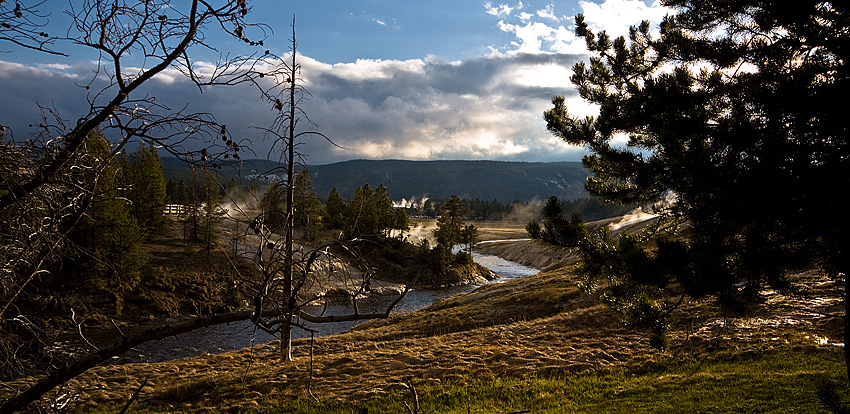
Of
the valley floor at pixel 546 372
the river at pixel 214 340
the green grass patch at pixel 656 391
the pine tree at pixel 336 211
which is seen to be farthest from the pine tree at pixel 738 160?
the pine tree at pixel 336 211

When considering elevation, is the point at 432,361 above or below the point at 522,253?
above

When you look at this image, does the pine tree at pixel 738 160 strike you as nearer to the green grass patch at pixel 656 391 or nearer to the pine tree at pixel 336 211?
the green grass patch at pixel 656 391

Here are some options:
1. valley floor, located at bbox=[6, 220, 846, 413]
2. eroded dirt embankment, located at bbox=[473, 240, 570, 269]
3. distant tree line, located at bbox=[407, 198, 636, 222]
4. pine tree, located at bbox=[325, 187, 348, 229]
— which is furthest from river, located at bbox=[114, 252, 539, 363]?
distant tree line, located at bbox=[407, 198, 636, 222]

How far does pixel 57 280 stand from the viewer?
32.5 m

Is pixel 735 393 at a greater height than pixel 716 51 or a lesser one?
lesser

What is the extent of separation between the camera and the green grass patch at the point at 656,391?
912 cm

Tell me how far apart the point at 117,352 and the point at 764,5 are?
878 cm

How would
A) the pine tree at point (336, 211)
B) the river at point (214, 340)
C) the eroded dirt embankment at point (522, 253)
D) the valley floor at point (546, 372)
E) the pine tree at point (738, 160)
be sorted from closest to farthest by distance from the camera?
the pine tree at point (738, 160)
the valley floor at point (546, 372)
the river at point (214, 340)
the pine tree at point (336, 211)
the eroded dirt embankment at point (522, 253)

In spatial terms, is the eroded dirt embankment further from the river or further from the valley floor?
the valley floor

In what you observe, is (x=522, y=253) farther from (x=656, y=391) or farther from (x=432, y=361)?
(x=656, y=391)

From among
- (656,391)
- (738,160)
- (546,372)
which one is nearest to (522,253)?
(546,372)

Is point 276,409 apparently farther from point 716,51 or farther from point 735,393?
point 716,51

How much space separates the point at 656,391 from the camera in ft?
34.0

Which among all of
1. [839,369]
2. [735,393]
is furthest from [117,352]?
[839,369]
